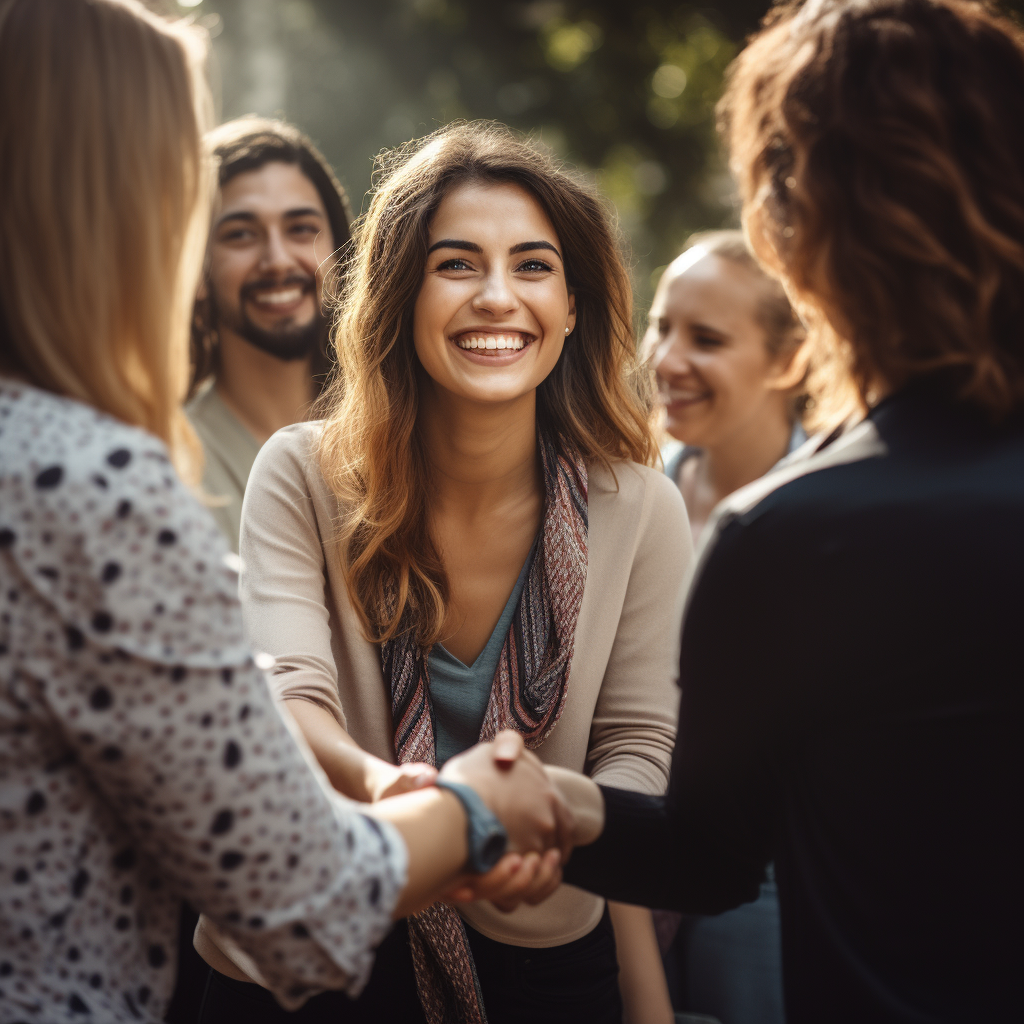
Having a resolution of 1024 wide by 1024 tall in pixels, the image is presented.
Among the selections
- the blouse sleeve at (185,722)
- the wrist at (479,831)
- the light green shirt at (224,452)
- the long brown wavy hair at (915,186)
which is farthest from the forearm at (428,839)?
the light green shirt at (224,452)

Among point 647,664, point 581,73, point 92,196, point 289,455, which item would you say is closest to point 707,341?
point 647,664

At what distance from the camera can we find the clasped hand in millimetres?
1618

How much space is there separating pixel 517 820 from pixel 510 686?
1.86ft

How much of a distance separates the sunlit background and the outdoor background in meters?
0.01

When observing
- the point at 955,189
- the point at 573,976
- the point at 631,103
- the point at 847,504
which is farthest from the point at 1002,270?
the point at 631,103

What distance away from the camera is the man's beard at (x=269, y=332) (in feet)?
12.6

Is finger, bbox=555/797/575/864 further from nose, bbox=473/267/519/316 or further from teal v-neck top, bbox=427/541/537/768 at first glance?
nose, bbox=473/267/519/316

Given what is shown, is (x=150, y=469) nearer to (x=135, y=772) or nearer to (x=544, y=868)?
(x=135, y=772)

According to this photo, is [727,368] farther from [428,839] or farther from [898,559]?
[428,839]

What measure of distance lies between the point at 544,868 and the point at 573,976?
2.16 ft

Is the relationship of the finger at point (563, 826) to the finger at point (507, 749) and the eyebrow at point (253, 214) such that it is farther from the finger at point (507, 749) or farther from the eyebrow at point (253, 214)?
the eyebrow at point (253, 214)

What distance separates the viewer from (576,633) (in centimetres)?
228

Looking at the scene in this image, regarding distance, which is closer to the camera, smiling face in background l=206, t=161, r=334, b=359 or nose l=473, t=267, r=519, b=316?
nose l=473, t=267, r=519, b=316

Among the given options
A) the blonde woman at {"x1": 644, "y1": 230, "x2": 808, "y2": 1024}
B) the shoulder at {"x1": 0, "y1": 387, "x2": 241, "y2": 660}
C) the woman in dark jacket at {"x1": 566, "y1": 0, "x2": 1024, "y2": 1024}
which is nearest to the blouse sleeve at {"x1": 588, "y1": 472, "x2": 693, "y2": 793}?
the woman in dark jacket at {"x1": 566, "y1": 0, "x2": 1024, "y2": 1024}
